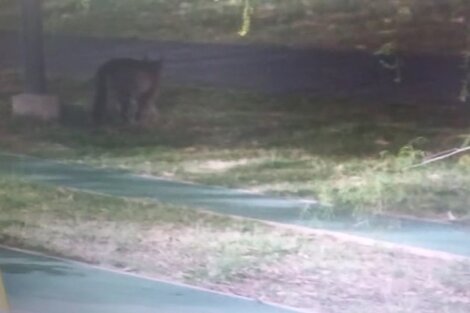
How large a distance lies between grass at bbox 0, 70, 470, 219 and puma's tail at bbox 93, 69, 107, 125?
27 millimetres

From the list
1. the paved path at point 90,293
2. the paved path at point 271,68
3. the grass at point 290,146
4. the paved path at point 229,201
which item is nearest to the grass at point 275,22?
the paved path at point 271,68

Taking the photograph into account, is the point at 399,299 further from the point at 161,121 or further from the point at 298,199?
the point at 161,121

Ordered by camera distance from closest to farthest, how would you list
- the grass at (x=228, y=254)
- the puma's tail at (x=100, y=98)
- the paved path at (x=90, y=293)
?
the grass at (x=228, y=254)
the paved path at (x=90, y=293)
the puma's tail at (x=100, y=98)

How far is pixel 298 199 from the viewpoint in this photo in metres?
2.72

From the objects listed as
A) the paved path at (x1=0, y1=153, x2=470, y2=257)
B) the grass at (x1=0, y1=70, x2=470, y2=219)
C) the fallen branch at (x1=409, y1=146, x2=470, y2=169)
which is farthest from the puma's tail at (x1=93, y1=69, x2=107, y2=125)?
the fallen branch at (x1=409, y1=146, x2=470, y2=169)

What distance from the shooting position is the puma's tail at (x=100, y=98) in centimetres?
287

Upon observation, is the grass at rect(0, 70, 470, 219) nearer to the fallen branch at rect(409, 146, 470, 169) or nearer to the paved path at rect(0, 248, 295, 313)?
the fallen branch at rect(409, 146, 470, 169)

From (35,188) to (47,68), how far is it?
1.11 feet

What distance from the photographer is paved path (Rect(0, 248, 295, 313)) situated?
8.98 ft

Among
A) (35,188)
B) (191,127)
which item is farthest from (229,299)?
(35,188)

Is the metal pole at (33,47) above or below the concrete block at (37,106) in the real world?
above

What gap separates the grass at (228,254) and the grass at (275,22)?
1.55 ft

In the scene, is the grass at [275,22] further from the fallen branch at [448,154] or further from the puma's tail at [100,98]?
the fallen branch at [448,154]

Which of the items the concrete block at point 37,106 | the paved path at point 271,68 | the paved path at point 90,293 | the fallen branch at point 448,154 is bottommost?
the paved path at point 90,293
